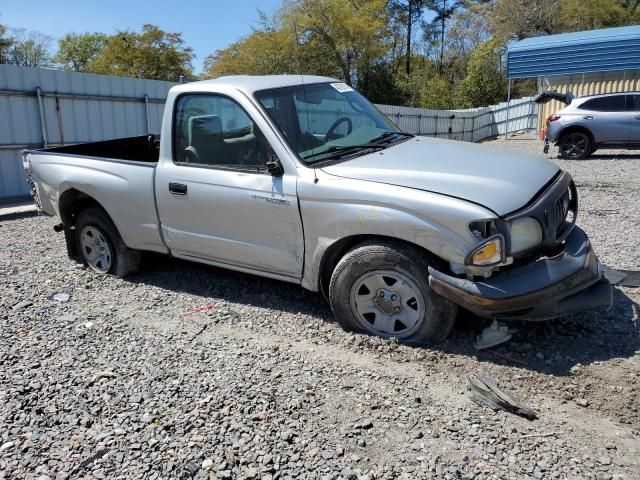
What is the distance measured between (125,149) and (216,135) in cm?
278

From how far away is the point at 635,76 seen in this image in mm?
20609

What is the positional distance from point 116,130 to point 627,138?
40.9ft

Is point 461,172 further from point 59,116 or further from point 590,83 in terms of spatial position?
point 590,83

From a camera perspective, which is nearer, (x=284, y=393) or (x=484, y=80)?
(x=284, y=393)

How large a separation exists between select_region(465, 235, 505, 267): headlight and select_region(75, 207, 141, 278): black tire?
3.44 m

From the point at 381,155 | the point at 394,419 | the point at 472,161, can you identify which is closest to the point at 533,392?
the point at 394,419

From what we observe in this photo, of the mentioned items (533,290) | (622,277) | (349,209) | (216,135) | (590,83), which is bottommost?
(622,277)

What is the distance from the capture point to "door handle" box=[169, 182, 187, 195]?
4.49 m

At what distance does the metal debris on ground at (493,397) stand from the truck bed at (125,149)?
4.61 m

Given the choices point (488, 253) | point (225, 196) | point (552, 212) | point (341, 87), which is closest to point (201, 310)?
point (225, 196)

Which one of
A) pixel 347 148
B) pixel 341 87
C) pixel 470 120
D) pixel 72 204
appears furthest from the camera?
pixel 470 120

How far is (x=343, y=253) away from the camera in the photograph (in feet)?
13.0

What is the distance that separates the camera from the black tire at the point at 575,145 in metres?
14.4

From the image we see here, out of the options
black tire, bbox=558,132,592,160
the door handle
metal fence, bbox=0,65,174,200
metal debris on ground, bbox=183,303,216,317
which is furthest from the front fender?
black tire, bbox=558,132,592,160
